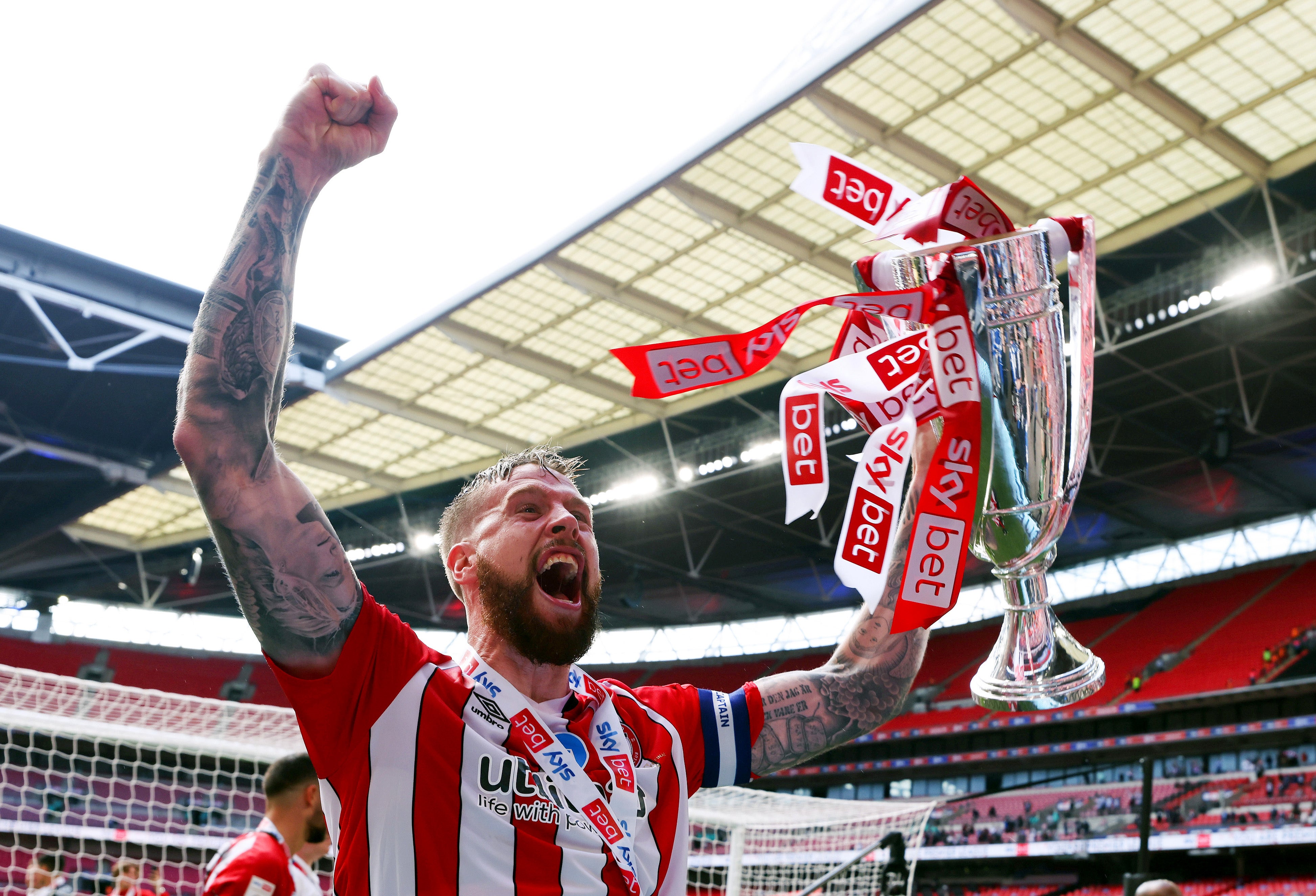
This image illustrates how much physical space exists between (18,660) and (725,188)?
24660mm

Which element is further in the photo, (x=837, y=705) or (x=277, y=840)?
(x=277, y=840)

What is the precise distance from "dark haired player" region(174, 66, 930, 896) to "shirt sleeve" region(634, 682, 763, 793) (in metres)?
0.04

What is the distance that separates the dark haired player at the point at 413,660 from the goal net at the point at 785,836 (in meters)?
5.00

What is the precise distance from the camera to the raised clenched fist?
141cm

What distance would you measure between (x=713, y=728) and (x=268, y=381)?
1073 mm

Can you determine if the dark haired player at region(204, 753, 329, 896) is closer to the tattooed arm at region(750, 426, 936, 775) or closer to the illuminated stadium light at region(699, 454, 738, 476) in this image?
the tattooed arm at region(750, 426, 936, 775)

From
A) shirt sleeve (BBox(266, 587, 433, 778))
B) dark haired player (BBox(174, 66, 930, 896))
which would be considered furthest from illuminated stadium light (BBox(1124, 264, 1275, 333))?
shirt sleeve (BBox(266, 587, 433, 778))

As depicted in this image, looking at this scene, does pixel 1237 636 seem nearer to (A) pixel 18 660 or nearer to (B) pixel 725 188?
(B) pixel 725 188

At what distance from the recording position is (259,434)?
1.40 metres

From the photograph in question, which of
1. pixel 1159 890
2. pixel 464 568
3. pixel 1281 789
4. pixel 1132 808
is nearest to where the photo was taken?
pixel 464 568

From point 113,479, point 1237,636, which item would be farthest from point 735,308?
point 1237,636

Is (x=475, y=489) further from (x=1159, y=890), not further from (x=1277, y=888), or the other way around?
(x=1277, y=888)

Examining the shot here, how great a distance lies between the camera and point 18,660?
28.5 meters

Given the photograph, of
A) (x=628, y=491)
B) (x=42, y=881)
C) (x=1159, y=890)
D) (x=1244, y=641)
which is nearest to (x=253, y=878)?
(x=1159, y=890)
